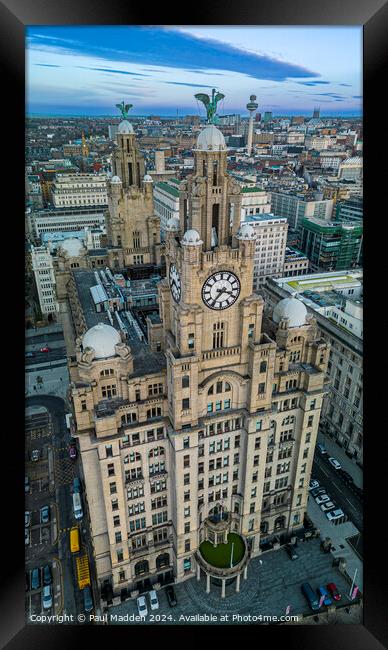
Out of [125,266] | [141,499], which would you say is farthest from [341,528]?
[125,266]

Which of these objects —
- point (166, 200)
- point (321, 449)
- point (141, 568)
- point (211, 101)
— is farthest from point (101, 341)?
point (166, 200)

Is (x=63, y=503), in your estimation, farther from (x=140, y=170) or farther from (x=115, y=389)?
(x=140, y=170)

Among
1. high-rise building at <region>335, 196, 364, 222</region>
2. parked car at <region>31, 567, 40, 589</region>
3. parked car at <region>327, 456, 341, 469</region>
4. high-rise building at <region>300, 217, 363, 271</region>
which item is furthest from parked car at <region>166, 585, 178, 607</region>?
high-rise building at <region>335, 196, 364, 222</region>

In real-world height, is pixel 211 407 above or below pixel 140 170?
below

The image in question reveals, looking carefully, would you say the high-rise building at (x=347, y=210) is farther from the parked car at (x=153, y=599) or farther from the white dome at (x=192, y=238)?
the parked car at (x=153, y=599)

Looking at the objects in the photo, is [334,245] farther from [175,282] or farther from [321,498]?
[175,282]
